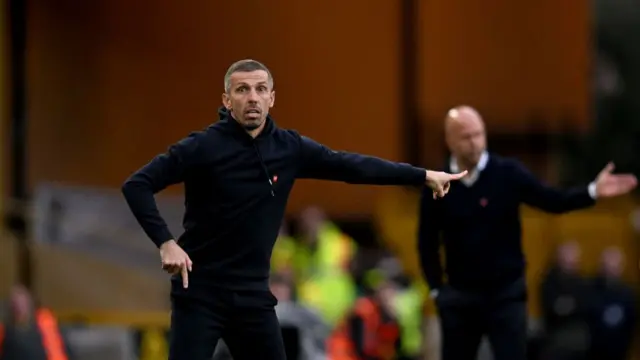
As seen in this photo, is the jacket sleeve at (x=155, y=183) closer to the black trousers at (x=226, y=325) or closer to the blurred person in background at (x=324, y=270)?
the black trousers at (x=226, y=325)

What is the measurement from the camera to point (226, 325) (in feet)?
25.3

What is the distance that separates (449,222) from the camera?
1005 centimetres

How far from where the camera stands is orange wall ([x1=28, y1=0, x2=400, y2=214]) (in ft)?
70.7

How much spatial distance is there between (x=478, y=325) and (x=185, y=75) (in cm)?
1259

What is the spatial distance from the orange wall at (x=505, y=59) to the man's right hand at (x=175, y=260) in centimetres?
1588

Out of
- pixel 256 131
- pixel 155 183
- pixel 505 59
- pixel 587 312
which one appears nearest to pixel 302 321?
pixel 587 312

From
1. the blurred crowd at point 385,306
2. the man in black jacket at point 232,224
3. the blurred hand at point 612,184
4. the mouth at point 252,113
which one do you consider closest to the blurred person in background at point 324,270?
the blurred crowd at point 385,306

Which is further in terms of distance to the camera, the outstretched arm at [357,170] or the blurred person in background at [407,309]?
the blurred person in background at [407,309]

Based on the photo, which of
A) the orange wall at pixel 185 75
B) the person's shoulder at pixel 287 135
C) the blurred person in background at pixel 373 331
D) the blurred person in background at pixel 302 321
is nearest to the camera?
the person's shoulder at pixel 287 135

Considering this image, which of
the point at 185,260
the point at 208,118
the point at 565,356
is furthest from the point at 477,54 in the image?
the point at 185,260

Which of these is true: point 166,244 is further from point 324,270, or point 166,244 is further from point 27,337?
point 324,270

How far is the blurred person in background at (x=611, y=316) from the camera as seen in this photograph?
54.5ft

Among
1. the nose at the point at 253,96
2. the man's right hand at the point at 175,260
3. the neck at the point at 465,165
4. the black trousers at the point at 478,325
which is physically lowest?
the black trousers at the point at 478,325

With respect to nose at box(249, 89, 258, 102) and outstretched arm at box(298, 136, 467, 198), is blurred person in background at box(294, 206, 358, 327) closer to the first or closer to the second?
outstretched arm at box(298, 136, 467, 198)
